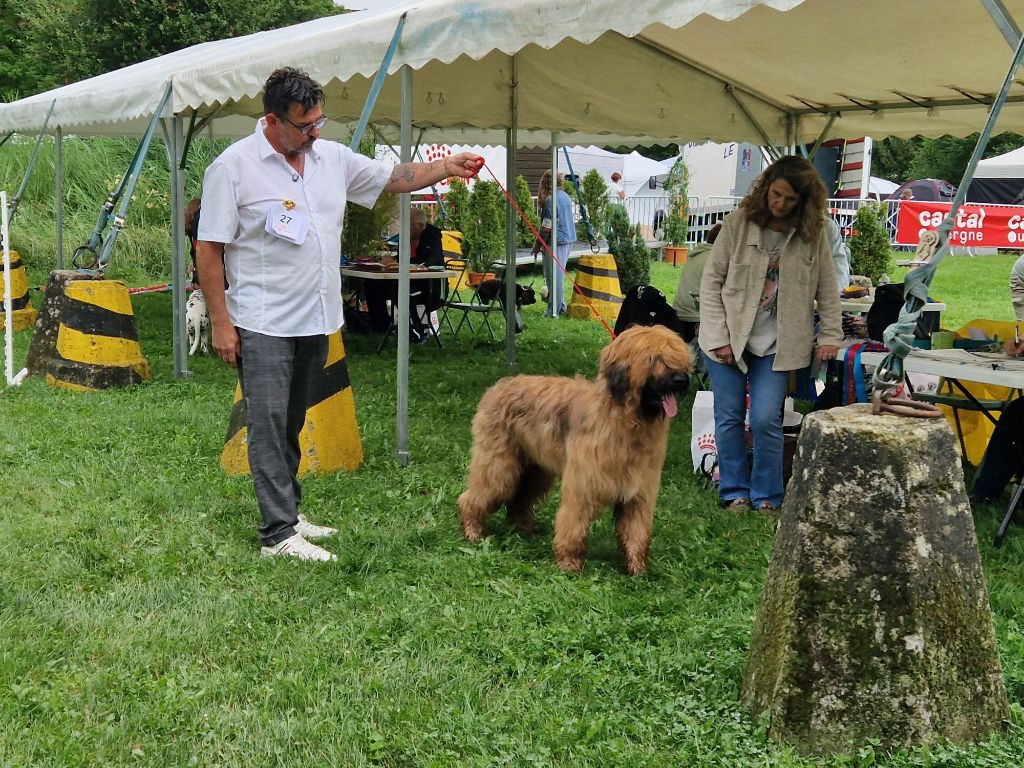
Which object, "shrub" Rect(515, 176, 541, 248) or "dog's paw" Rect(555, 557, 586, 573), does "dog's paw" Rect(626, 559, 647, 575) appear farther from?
"shrub" Rect(515, 176, 541, 248)

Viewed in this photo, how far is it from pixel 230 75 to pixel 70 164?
14.6 m

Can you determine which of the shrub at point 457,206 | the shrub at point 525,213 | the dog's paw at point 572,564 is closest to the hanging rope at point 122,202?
the dog's paw at point 572,564

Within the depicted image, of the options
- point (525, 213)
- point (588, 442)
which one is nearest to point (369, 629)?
point (588, 442)

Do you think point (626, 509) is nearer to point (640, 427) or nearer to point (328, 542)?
point (640, 427)

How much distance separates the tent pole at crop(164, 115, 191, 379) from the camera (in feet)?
29.0

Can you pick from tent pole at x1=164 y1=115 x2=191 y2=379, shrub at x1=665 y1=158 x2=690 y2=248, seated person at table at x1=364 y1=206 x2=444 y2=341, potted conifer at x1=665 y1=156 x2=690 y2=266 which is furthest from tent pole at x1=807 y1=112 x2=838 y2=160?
shrub at x1=665 y1=158 x2=690 y2=248

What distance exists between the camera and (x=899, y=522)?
2678 mm

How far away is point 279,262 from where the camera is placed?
4.38 meters

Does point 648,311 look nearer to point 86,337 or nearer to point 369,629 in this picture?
point 86,337

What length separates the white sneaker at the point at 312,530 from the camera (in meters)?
4.89

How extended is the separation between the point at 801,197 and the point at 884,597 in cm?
290

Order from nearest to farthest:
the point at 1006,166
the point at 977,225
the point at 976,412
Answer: the point at 976,412 → the point at 1006,166 → the point at 977,225

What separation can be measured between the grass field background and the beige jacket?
3.19 feet

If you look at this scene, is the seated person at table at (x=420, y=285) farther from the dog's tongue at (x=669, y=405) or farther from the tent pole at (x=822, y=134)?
the dog's tongue at (x=669, y=405)
